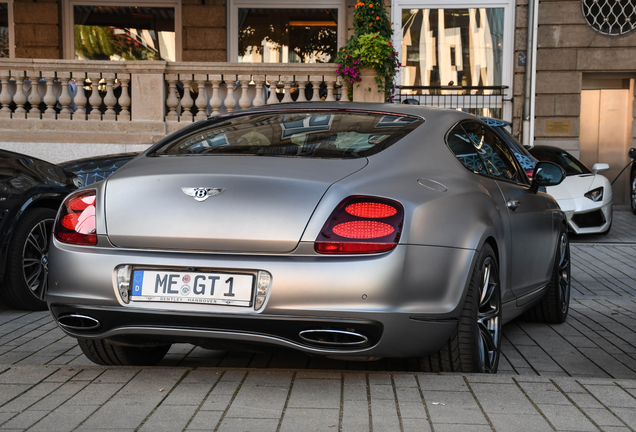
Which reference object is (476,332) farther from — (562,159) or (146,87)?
(146,87)

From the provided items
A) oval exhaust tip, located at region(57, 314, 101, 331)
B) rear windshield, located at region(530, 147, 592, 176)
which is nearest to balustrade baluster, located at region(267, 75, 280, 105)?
rear windshield, located at region(530, 147, 592, 176)

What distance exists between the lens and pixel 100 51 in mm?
17672

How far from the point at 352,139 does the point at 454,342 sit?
1.03m

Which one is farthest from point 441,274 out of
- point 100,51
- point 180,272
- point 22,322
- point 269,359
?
point 100,51

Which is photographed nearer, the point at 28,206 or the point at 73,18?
the point at 28,206

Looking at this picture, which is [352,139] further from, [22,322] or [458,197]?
[22,322]

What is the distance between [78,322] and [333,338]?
1.13m

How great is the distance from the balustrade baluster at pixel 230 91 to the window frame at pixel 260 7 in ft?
14.7

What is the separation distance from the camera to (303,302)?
3.13 meters

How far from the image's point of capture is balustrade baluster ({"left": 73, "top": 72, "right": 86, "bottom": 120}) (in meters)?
12.8

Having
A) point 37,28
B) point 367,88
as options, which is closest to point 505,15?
point 367,88

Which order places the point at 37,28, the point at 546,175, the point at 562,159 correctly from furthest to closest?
the point at 37,28
the point at 562,159
the point at 546,175

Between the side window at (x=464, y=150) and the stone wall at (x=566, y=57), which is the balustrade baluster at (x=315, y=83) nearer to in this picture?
the stone wall at (x=566, y=57)

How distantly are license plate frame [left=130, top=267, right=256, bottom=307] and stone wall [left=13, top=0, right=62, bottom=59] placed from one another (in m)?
15.2
